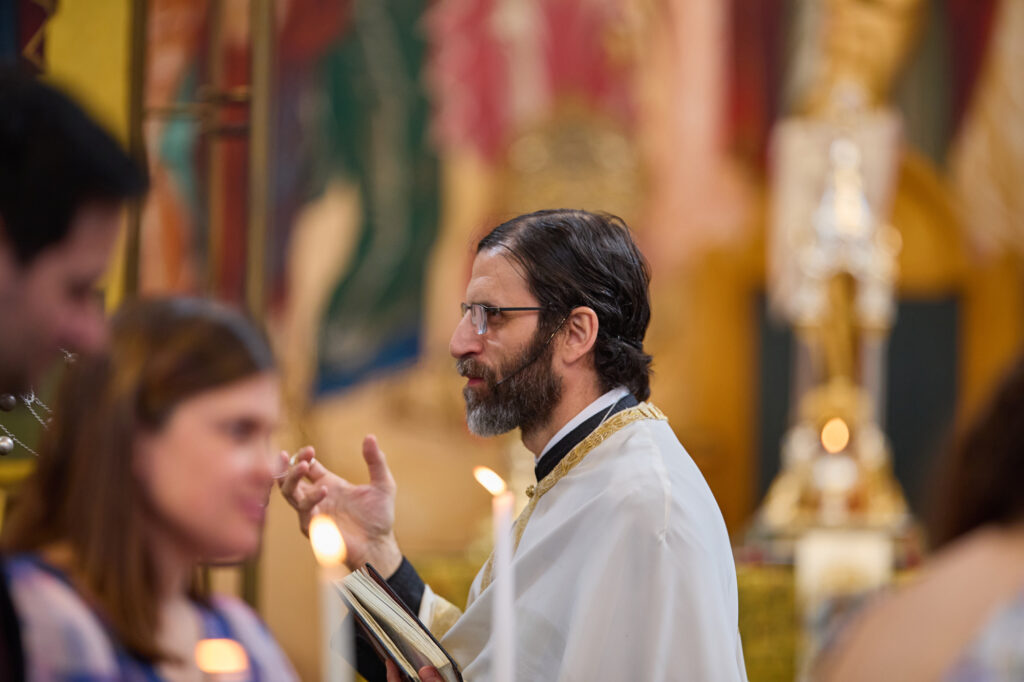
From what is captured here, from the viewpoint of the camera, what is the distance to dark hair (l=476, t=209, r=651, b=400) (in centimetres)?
234

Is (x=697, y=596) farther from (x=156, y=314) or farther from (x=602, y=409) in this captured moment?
(x=156, y=314)

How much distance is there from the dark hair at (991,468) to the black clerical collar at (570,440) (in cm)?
108

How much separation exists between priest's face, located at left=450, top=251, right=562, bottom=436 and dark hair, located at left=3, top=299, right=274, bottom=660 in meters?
1.06

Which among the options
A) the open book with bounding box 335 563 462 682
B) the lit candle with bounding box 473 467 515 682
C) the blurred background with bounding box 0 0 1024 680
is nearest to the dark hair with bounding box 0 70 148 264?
the lit candle with bounding box 473 467 515 682

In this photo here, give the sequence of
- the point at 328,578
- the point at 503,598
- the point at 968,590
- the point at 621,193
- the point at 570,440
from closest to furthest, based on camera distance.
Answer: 1. the point at 328,578
2. the point at 968,590
3. the point at 503,598
4. the point at 570,440
5. the point at 621,193

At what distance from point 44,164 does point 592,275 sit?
4.18 feet

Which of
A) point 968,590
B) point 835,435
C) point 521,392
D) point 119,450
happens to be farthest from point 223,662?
point 835,435

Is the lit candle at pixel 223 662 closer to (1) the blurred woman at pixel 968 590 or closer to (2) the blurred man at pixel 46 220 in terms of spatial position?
(2) the blurred man at pixel 46 220

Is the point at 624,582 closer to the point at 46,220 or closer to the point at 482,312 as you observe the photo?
the point at 482,312

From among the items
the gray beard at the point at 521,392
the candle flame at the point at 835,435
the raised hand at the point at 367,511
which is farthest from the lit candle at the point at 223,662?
the candle flame at the point at 835,435

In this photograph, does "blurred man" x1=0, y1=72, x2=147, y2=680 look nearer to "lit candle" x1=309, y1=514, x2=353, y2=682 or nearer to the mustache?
"lit candle" x1=309, y1=514, x2=353, y2=682

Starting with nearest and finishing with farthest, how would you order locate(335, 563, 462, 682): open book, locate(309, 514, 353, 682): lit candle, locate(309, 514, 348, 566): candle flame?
locate(309, 514, 353, 682): lit candle
locate(309, 514, 348, 566): candle flame
locate(335, 563, 462, 682): open book

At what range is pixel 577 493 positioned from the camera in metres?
2.18

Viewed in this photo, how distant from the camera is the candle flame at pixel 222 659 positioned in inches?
42.2
